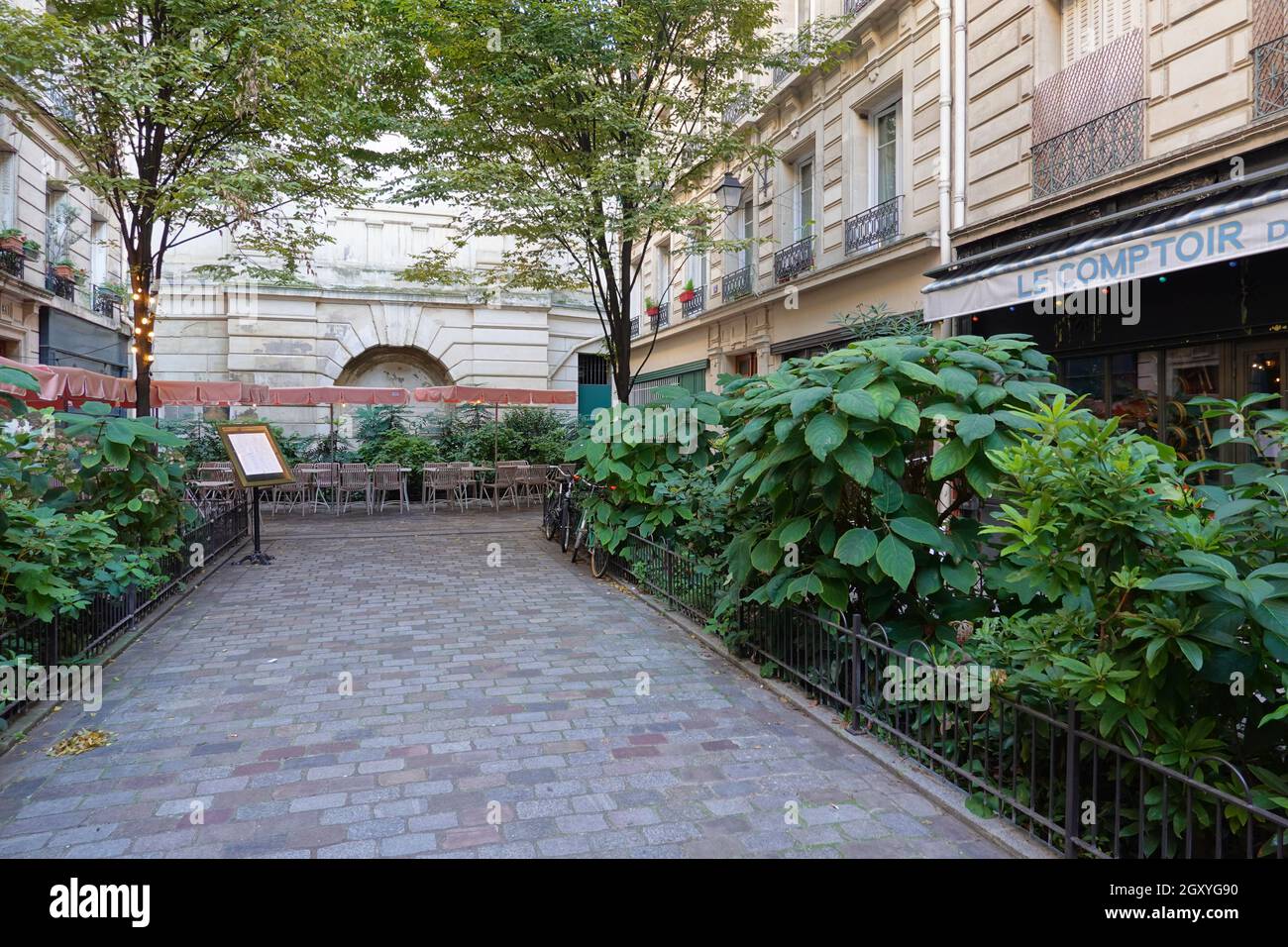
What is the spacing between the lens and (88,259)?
2209 cm

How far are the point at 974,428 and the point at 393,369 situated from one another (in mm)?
26683

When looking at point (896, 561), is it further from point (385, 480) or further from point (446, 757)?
point (385, 480)

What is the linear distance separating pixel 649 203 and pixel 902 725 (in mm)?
9272

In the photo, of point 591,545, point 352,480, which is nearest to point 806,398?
point 591,545

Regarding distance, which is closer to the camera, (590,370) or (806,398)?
(806,398)

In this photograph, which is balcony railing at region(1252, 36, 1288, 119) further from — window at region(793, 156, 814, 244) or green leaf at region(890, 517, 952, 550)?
window at region(793, 156, 814, 244)

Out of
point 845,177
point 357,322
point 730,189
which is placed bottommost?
point 357,322

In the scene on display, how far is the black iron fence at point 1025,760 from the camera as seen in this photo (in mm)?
3039

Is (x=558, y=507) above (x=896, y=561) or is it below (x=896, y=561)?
below

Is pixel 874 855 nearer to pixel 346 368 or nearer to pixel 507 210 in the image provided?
pixel 507 210

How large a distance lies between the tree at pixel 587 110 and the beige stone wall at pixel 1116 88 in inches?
125

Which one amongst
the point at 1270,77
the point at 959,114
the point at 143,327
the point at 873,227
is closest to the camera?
the point at 1270,77

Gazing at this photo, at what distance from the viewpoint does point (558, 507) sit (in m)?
13.3
